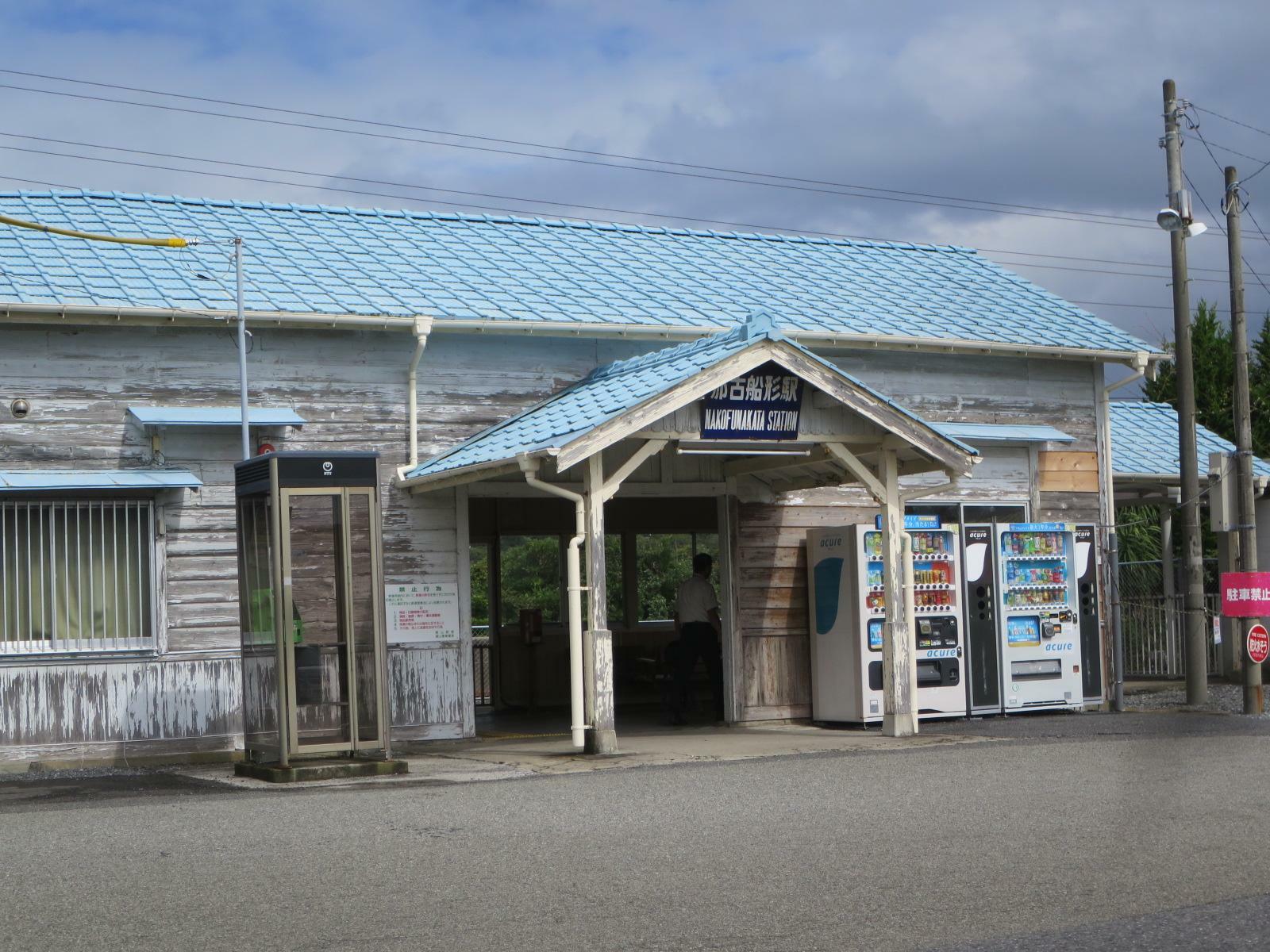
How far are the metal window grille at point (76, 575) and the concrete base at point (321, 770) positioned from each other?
7.56 feet

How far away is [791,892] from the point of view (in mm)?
6492

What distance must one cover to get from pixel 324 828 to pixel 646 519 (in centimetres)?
1370

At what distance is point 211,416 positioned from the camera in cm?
1370

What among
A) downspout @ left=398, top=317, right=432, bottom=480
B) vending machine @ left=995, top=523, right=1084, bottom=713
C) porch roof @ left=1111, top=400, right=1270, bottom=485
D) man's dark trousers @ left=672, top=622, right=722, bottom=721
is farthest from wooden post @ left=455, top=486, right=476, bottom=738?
porch roof @ left=1111, top=400, right=1270, bottom=485

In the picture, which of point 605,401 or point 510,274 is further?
point 510,274

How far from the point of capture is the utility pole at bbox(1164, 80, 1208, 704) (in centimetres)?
1731

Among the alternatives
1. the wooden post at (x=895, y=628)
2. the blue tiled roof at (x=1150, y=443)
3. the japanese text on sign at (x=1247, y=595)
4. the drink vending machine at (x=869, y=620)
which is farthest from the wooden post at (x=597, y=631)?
the blue tiled roof at (x=1150, y=443)

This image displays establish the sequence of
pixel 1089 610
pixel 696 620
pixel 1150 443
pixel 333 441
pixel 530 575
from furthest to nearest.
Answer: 1. pixel 530 575
2. pixel 1150 443
3. pixel 1089 610
4. pixel 696 620
5. pixel 333 441

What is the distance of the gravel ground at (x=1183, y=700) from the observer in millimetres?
17094

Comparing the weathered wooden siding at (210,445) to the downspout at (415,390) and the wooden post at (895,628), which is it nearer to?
the downspout at (415,390)

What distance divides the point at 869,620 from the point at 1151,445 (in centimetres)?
884

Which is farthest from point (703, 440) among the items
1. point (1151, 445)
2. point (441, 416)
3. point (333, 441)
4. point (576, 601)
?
point (1151, 445)

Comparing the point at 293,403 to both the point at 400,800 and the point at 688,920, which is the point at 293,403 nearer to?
the point at 400,800

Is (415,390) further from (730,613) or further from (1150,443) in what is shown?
(1150,443)
